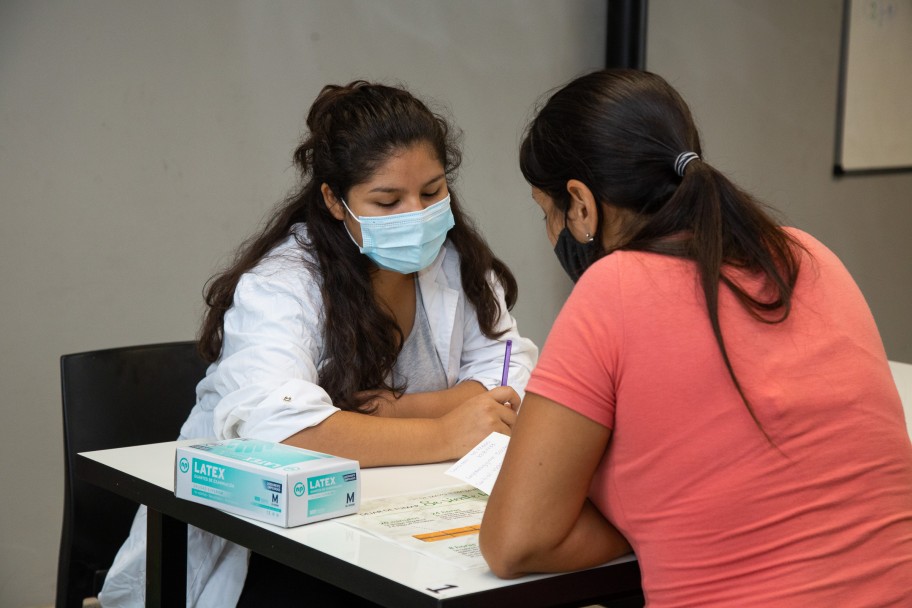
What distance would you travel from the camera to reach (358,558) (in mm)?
1126

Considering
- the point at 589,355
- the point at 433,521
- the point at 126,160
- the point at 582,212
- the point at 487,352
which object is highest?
the point at 126,160

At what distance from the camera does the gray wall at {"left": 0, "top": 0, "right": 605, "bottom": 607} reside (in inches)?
101

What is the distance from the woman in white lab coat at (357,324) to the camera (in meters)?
1.57

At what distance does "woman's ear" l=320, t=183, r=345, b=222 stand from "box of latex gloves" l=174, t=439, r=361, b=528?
1.92ft

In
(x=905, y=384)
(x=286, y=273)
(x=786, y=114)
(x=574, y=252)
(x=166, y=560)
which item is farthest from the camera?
(x=786, y=114)

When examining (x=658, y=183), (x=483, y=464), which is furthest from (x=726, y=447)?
(x=483, y=464)

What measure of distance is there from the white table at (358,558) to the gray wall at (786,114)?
107 inches

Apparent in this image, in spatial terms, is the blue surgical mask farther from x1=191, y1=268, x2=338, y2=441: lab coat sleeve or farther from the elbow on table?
the elbow on table

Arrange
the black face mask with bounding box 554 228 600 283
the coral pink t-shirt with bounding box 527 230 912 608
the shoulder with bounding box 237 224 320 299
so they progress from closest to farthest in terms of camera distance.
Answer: the coral pink t-shirt with bounding box 527 230 912 608, the black face mask with bounding box 554 228 600 283, the shoulder with bounding box 237 224 320 299

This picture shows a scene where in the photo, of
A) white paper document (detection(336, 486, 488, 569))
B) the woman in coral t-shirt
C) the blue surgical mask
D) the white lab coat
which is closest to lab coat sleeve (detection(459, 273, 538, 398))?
the white lab coat

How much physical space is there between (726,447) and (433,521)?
1.35ft

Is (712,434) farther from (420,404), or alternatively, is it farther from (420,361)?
(420,361)

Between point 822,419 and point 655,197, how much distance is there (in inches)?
12.4

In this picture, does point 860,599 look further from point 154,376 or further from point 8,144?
point 8,144
